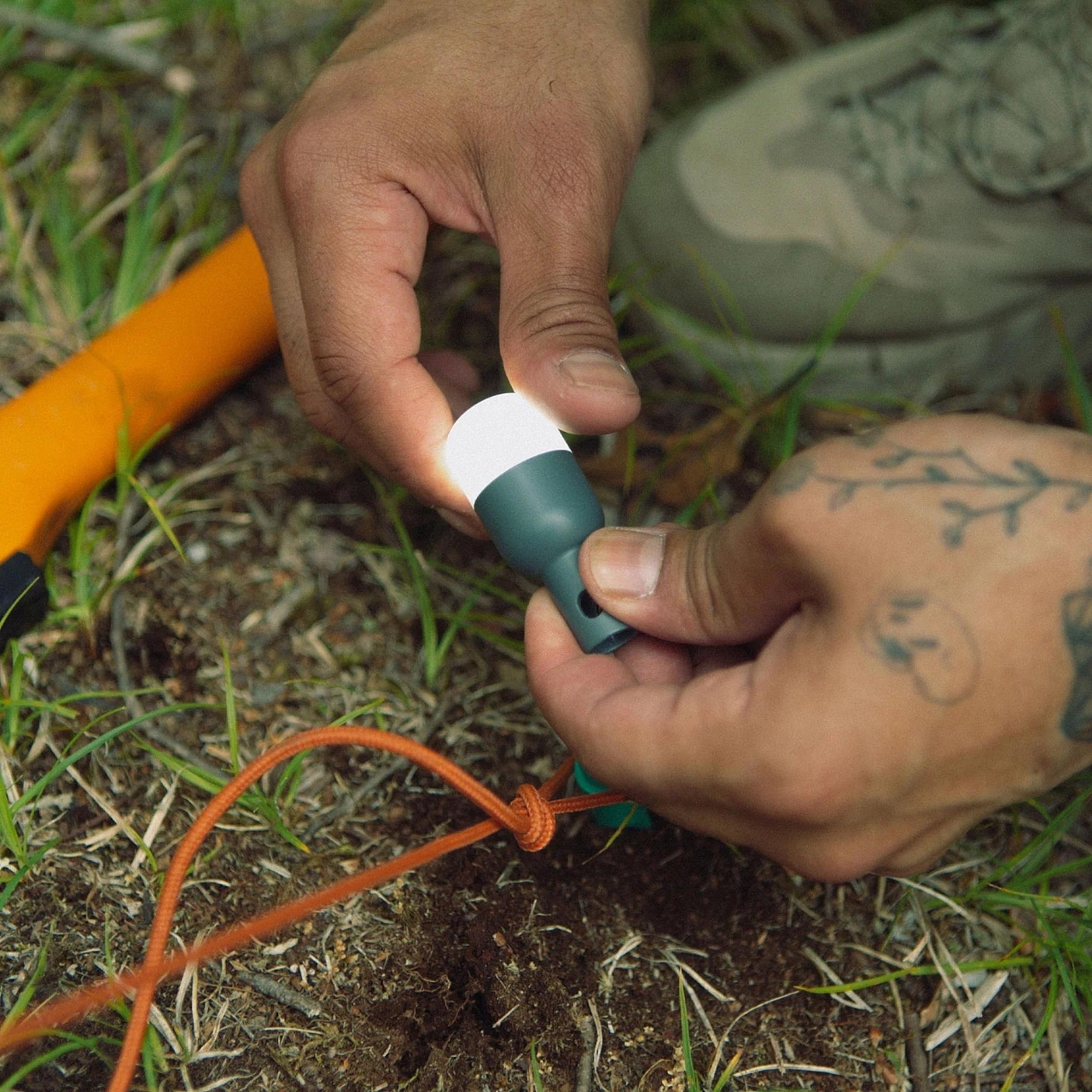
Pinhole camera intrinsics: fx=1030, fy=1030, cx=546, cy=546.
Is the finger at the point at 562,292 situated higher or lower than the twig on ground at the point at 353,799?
higher

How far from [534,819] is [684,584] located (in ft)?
1.32

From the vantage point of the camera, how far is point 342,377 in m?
1.57

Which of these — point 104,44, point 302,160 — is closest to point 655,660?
point 302,160

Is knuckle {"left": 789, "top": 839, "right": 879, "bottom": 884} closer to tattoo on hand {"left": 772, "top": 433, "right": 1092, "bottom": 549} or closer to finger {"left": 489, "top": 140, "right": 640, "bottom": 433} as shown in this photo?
tattoo on hand {"left": 772, "top": 433, "right": 1092, "bottom": 549}

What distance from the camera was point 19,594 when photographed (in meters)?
1.64

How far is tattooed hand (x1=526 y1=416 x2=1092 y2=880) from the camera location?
1122mm

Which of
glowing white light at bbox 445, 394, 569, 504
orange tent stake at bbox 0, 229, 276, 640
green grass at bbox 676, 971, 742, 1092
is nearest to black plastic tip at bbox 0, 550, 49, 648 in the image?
orange tent stake at bbox 0, 229, 276, 640

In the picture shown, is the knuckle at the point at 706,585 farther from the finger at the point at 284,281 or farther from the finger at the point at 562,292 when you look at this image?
the finger at the point at 284,281

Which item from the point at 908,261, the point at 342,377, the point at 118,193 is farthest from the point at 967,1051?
the point at 118,193

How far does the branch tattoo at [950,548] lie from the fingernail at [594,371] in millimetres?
303

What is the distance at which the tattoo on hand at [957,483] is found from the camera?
1.13 metres

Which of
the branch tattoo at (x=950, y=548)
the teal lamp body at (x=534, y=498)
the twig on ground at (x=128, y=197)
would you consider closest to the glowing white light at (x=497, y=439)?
the teal lamp body at (x=534, y=498)

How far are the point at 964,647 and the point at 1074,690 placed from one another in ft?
Result: 0.56

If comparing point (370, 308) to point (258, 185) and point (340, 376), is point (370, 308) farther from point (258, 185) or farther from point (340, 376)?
point (258, 185)
